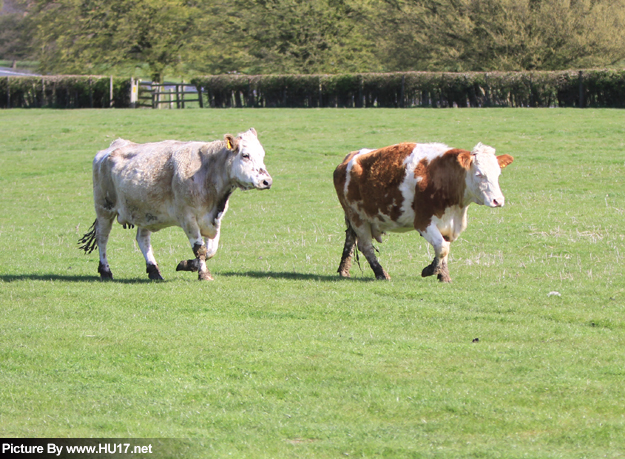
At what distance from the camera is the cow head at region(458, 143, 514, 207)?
39.0 ft

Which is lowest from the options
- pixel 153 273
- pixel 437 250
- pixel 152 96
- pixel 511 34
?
pixel 152 96

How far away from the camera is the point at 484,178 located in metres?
11.9

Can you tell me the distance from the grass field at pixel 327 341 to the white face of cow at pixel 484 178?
1.29 m

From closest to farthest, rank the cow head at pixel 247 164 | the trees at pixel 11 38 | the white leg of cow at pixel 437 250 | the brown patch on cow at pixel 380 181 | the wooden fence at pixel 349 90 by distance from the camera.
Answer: the white leg of cow at pixel 437 250 → the cow head at pixel 247 164 → the brown patch on cow at pixel 380 181 → the wooden fence at pixel 349 90 → the trees at pixel 11 38

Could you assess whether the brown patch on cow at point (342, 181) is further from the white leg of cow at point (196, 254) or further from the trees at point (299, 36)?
the trees at point (299, 36)

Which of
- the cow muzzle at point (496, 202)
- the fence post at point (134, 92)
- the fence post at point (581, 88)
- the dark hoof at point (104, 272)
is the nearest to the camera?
the cow muzzle at point (496, 202)

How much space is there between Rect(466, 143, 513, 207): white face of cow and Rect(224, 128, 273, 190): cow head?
2962mm

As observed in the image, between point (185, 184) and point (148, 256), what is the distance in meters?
1.60

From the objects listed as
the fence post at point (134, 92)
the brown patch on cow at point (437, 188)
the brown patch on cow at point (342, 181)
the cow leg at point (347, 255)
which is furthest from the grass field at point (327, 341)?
the fence post at point (134, 92)

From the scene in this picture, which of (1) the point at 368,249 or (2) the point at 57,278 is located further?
(2) the point at 57,278

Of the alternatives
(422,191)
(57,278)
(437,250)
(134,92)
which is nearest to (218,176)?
(422,191)

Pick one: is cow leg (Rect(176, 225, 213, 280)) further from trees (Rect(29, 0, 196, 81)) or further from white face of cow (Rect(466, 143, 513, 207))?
trees (Rect(29, 0, 196, 81))

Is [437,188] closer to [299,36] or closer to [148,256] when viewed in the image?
[148,256]

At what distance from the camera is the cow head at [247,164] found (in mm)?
12391
